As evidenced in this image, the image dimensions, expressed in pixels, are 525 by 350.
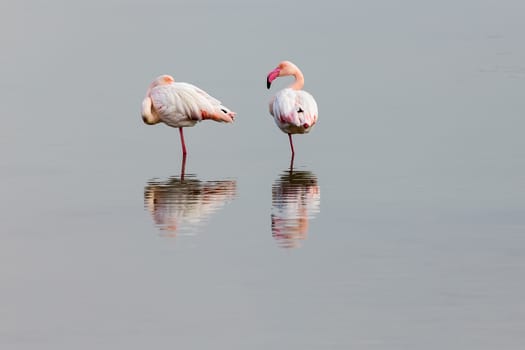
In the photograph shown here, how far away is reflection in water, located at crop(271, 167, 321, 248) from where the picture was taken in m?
10.9

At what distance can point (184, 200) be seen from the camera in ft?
41.3

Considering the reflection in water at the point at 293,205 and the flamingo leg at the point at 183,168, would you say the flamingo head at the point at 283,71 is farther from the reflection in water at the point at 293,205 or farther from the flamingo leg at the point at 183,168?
the reflection in water at the point at 293,205

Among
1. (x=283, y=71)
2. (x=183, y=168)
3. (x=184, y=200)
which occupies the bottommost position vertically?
(x=184, y=200)

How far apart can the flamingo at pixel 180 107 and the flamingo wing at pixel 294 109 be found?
0.81 m

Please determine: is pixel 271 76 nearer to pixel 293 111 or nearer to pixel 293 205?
pixel 293 111

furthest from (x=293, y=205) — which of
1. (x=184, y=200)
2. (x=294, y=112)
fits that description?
(x=294, y=112)

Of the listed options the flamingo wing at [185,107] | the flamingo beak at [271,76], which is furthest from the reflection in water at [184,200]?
the flamingo beak at [271,76]

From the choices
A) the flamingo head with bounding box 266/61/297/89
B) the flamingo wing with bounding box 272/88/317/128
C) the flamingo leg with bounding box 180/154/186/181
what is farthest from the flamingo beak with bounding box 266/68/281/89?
the flamingo leg with bounding box 180/154/186/181

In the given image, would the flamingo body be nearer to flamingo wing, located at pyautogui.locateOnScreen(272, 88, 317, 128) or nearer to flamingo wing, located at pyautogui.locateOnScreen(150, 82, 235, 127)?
flamingo wing, located at pyautogui.locateOnScreen(272, 88, 317, 128)

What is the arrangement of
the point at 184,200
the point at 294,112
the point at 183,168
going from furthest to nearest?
1. the point at 294,112
2. the point at 183,168
3. the point at 184,200

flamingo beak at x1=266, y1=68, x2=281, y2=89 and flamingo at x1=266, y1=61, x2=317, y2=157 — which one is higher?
flamingo beak at x1=266, y1=68, x2=281, y2=89

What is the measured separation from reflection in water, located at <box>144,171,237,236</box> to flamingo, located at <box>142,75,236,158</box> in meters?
2.31

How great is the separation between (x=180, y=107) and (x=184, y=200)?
419cm

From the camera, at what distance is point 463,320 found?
8.03 meters
